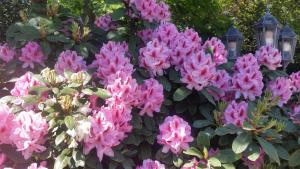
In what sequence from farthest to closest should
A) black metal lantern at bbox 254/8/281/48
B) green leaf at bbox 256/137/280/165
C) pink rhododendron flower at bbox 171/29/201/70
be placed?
black metal lantern at bbox 254/8/281/48 < pink rhododendron flower at bbox 171/29/201/70 < green leaf at bbox 256/137/280/165

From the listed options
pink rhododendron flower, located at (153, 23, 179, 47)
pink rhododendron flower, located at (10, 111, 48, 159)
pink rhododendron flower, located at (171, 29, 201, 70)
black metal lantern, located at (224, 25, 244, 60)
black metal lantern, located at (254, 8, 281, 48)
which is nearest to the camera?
pink rhododendron flower, located at (10, 111, 48, 159)

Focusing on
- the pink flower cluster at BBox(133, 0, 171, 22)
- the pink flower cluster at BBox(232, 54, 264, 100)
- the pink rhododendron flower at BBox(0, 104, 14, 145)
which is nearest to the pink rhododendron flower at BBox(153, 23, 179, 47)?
the pink flower cluster at BBox(133, 0, 171, 22)

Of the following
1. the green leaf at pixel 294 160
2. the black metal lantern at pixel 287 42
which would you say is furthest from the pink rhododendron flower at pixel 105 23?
the black metal lantern at pixel 287 42

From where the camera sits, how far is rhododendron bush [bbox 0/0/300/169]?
6.57 ft

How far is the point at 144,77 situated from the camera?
2420mm

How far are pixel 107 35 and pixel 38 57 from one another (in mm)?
485

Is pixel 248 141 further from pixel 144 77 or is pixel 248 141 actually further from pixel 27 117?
pixel 27 117

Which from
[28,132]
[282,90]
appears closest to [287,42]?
[282,90]

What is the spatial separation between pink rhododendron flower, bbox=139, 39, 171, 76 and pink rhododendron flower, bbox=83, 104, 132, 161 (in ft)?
1.28

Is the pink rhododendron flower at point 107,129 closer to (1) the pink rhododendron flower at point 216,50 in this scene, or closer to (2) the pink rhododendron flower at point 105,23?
(1) the pink rhododendron flower at point 216,50

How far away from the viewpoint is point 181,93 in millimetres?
2361

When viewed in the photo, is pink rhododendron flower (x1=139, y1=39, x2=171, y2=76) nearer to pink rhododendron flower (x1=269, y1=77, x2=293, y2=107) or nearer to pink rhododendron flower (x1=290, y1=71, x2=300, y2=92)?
pink rhododendron flower (x1=269, y1=77, x2=293, y2=107)

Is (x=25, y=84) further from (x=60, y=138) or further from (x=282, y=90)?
(x=282, y=90)

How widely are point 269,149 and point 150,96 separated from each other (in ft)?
1.98
